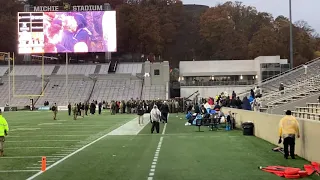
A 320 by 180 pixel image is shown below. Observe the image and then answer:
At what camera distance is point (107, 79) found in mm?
76250

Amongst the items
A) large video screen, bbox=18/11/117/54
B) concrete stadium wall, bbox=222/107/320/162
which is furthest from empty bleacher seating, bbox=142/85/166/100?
concrete stadium wall, bbox=222/107/320/162

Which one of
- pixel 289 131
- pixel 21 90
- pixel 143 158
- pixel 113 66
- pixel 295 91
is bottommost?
pixel 143 158

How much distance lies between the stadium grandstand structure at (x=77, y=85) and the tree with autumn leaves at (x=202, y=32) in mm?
12841

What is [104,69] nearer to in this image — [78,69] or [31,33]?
[78,69]

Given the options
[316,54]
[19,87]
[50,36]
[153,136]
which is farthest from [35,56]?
[153,136]

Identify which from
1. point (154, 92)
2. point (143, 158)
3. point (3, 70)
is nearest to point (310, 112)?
point (143, 158)

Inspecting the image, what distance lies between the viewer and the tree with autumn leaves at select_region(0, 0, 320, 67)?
3435 inches

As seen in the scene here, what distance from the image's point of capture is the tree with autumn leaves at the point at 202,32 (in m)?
87.2

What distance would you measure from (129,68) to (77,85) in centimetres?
1061

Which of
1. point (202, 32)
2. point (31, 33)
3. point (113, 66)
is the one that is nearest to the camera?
point (31, 33)

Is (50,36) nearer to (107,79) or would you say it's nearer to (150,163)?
(107,79)

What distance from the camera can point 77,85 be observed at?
2950 inches

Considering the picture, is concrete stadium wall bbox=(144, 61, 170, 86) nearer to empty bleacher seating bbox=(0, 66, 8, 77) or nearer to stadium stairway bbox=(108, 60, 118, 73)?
stadium stairway bbox=(108, 60, 118, 73)

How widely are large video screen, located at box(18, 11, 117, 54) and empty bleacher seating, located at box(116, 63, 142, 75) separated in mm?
17667
